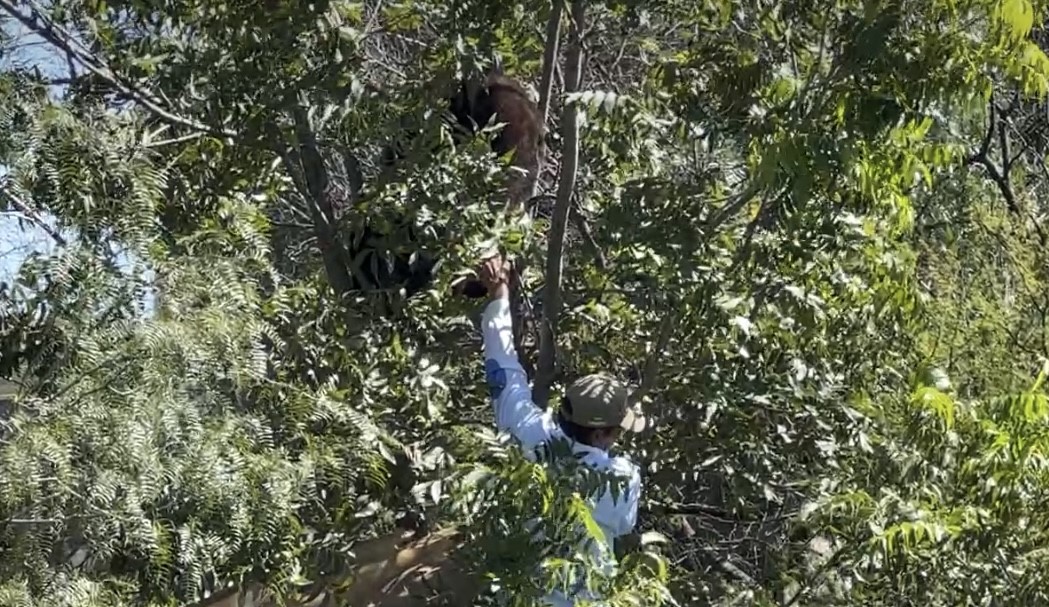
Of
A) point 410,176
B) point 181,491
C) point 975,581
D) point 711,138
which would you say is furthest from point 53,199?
point 975,581

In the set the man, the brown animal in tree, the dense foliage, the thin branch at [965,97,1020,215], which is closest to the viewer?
the dense foliage

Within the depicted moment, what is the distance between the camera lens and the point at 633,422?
3.56 meters

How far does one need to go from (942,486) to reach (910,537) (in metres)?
0.37

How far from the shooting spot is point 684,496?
418cm

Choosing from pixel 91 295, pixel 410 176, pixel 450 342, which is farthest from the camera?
pixel 450 342

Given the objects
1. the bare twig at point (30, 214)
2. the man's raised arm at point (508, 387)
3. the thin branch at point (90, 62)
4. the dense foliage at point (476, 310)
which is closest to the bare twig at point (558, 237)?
the dense foliage at point (476, 310)

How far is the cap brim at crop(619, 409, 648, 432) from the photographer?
338 centimetres

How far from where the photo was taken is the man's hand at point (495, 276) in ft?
11.4

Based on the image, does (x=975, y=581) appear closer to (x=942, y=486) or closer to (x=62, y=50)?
(x=942, y=486)

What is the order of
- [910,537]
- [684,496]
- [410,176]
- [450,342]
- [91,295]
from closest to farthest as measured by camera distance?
[91,295]
[910,537]
[410,176]
[450,342]
[684,496]

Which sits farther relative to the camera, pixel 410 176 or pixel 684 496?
pixel 684 496

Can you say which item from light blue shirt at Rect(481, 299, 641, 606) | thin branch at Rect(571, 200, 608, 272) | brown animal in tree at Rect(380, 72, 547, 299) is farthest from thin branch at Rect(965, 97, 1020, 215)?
light blue shirt at Rect(481, 299, 641, 606)

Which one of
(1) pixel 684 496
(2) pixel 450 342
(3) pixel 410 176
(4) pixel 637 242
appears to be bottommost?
(1) pixel 684 496

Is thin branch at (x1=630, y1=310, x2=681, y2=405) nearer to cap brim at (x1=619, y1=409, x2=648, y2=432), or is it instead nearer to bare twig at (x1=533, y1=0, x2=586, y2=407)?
cap brim at (x1=619, y1=409, x2=648, y2=432)
